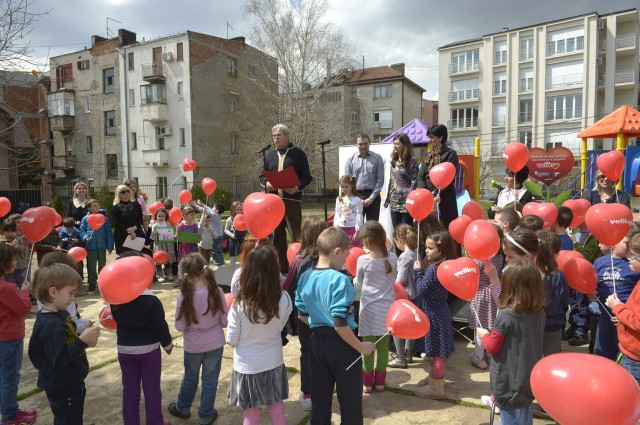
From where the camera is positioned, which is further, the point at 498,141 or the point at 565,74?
the point at 498,141

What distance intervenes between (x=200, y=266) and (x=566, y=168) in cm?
1284

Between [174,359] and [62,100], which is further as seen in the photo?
[62,100]

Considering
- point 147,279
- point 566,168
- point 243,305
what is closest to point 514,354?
point 243,305

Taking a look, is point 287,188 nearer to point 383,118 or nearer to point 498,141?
point 383,118

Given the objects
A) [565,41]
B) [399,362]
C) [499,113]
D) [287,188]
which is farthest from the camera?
[499,113]

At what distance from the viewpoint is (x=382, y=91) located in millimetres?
43125

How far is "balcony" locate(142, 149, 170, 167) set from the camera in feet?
105

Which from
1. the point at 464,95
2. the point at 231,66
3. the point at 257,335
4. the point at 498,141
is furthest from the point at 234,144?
the point at 257,335

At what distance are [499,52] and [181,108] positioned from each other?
2958cm

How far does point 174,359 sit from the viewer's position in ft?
14.7

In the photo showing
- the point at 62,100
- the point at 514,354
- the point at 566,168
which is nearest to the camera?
the point at 514,354

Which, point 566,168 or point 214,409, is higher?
point 566,168

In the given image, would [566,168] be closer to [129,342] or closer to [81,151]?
[129,342]

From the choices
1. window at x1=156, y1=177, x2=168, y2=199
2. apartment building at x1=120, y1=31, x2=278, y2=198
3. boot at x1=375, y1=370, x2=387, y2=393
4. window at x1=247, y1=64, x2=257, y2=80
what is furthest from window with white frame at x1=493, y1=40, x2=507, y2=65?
boot at x1=375, y1=370, x2=387, y2=393
